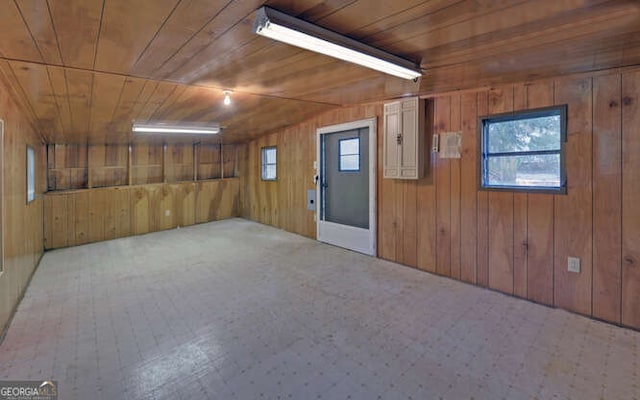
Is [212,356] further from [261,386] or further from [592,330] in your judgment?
[592,330]

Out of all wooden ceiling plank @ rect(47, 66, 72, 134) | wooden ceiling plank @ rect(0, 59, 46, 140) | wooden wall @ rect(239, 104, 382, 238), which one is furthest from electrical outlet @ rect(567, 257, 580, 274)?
wooden ceiling plank @ rect(0, 59, 46, 140)

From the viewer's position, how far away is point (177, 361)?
2074mm

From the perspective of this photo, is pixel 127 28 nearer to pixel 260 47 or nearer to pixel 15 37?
pixel 15 37

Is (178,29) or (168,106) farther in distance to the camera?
(168,106)

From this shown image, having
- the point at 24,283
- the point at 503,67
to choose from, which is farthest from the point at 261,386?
the point at 24,283

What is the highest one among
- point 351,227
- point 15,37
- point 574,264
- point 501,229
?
point 15,37

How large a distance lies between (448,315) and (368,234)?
6.39ft

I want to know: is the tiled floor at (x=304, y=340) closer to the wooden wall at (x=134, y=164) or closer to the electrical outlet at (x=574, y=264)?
the electrical outlet at (x=574, y=264)

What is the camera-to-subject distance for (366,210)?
4.64 m

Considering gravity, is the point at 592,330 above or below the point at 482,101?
below

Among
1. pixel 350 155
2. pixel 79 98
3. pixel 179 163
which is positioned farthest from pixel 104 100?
pixel 179 163

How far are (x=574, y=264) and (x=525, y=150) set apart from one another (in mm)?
1118

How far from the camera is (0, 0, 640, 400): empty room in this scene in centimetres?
176

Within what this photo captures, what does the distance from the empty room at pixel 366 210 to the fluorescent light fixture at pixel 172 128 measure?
48mm
